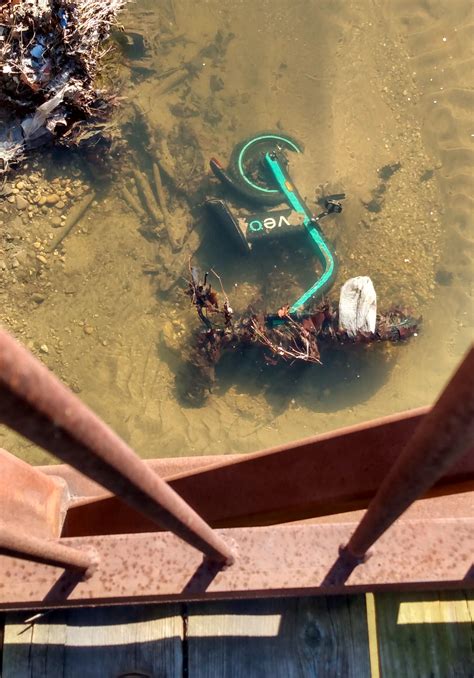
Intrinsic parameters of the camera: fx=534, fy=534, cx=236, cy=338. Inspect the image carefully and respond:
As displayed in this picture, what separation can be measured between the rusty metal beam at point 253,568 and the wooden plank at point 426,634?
0.30m

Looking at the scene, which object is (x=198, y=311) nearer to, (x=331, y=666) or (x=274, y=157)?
(x=274, y=157)

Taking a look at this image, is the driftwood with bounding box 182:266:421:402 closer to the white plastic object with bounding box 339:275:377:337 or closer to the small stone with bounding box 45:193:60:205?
the white plastic object with bounding box 339:275:377:337

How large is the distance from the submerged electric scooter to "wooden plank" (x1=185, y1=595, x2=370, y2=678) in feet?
11.1

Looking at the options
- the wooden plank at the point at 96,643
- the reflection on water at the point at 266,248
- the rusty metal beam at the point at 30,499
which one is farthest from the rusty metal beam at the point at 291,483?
the reflection on water at the point at 266,248

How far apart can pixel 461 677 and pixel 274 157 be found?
4.68 metres

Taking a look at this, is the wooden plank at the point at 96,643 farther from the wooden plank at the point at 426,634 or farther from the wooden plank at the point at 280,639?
the wooden plank at the point at 426,634

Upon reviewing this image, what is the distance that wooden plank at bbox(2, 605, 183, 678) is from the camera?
1659mm

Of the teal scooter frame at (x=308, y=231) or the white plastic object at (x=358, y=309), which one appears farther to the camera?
the teal scooter frame at (x=308, y=231)

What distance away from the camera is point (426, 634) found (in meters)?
1.66

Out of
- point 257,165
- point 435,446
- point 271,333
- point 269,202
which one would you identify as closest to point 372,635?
→ point 435,446

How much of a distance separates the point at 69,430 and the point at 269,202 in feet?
16.2

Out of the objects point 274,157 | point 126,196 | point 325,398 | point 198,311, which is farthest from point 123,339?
point 274,157

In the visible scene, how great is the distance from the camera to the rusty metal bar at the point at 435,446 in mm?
635

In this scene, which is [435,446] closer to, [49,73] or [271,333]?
[271,333]
